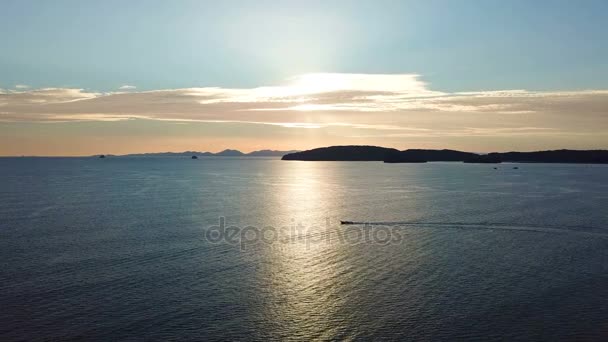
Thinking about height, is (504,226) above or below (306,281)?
above

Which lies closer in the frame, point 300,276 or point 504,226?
point 300,276

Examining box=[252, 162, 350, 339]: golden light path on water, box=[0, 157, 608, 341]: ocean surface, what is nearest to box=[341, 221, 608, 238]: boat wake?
box=[0, 157, 608, 341]: ocean surface

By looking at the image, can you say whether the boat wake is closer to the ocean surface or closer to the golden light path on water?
the ocean surface

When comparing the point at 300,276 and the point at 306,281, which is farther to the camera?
the point at 300,276

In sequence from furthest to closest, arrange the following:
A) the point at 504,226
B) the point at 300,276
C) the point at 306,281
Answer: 1. the point at 504,226
2. the point at 300,276
3. the point at 306,281

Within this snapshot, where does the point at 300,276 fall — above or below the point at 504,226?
below

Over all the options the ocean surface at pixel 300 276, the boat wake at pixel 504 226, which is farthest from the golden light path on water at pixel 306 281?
the boat wake at pixel 504 226

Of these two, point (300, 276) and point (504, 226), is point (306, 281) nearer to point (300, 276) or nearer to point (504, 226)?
point (300, 276)

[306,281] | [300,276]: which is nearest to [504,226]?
[300,276]

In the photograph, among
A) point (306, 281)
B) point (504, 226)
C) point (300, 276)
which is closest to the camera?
point (306, 281)

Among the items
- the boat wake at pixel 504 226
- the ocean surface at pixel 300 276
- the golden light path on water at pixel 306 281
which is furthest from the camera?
the boat wake at pixel 504 226

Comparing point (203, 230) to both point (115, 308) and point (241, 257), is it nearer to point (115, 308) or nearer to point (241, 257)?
point (241, 257)

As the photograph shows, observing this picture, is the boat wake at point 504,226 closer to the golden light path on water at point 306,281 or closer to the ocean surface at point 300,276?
the ocean surface at point 300,276
